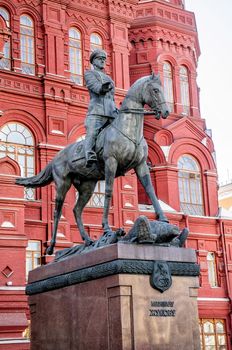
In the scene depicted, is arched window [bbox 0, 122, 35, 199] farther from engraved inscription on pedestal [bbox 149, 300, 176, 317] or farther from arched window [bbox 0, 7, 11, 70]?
engraved inscription on pedestal [bbox 149, 300, 176, 317]

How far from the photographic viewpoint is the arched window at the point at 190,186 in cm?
3100

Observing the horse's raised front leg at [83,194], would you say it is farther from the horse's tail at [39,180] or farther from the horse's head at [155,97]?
the horse's head at [155,97]

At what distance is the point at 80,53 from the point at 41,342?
773 inches

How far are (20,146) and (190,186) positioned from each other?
9532 mm

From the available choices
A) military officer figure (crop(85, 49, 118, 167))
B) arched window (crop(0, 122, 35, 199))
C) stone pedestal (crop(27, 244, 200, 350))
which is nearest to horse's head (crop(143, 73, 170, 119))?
military officer figure (crop(85, 49, 118, 167))

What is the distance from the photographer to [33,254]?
2464 cm

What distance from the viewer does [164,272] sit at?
9.18 metres

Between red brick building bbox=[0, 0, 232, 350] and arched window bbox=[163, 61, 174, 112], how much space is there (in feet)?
0.20

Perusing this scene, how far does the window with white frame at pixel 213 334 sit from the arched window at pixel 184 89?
10.5 meters

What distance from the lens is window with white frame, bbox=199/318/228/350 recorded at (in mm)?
28656

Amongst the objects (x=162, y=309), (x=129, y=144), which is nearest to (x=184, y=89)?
(x=129, y=144)

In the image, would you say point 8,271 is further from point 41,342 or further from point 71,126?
point 41,342

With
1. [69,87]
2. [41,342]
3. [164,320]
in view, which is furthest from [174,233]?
[69,87]

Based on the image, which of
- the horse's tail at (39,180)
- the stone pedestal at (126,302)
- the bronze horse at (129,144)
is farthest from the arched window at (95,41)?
the stone pedestal at (126,302)
